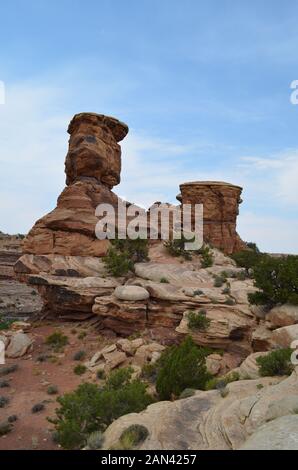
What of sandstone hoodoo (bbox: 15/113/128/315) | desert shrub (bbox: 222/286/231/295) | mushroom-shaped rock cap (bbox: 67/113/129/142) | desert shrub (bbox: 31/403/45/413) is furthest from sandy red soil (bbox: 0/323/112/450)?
mushroom-shaped rock cap (bbox: 67/113/129/142)

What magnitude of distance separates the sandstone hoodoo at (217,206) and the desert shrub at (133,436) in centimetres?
2893

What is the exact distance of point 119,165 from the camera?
94.9 feet

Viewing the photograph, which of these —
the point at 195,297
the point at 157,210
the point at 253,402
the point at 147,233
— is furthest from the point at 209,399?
the point at 157,210

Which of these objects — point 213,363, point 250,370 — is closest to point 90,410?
point 250,370

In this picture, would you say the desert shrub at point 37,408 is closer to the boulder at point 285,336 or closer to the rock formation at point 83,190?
the boulder at point 285,336

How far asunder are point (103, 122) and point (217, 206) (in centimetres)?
1488

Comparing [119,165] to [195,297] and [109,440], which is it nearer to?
[195,297]

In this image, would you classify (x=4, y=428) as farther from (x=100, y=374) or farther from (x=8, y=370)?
(x=8, y=370)

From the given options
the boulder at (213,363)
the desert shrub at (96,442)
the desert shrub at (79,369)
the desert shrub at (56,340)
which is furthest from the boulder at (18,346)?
the desert shrub at (96,442)

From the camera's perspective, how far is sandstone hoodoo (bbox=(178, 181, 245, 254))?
35344mm

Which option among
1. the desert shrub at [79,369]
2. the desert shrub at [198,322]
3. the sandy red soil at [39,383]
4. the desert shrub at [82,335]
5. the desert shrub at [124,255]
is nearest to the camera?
the sandy red soil at [39,383]

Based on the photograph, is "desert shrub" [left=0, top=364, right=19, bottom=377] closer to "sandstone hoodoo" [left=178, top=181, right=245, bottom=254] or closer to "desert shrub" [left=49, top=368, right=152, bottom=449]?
"desert shrub" [left=49, top=368, right=152, bottom=449]

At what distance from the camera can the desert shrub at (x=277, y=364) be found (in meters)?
10.1
